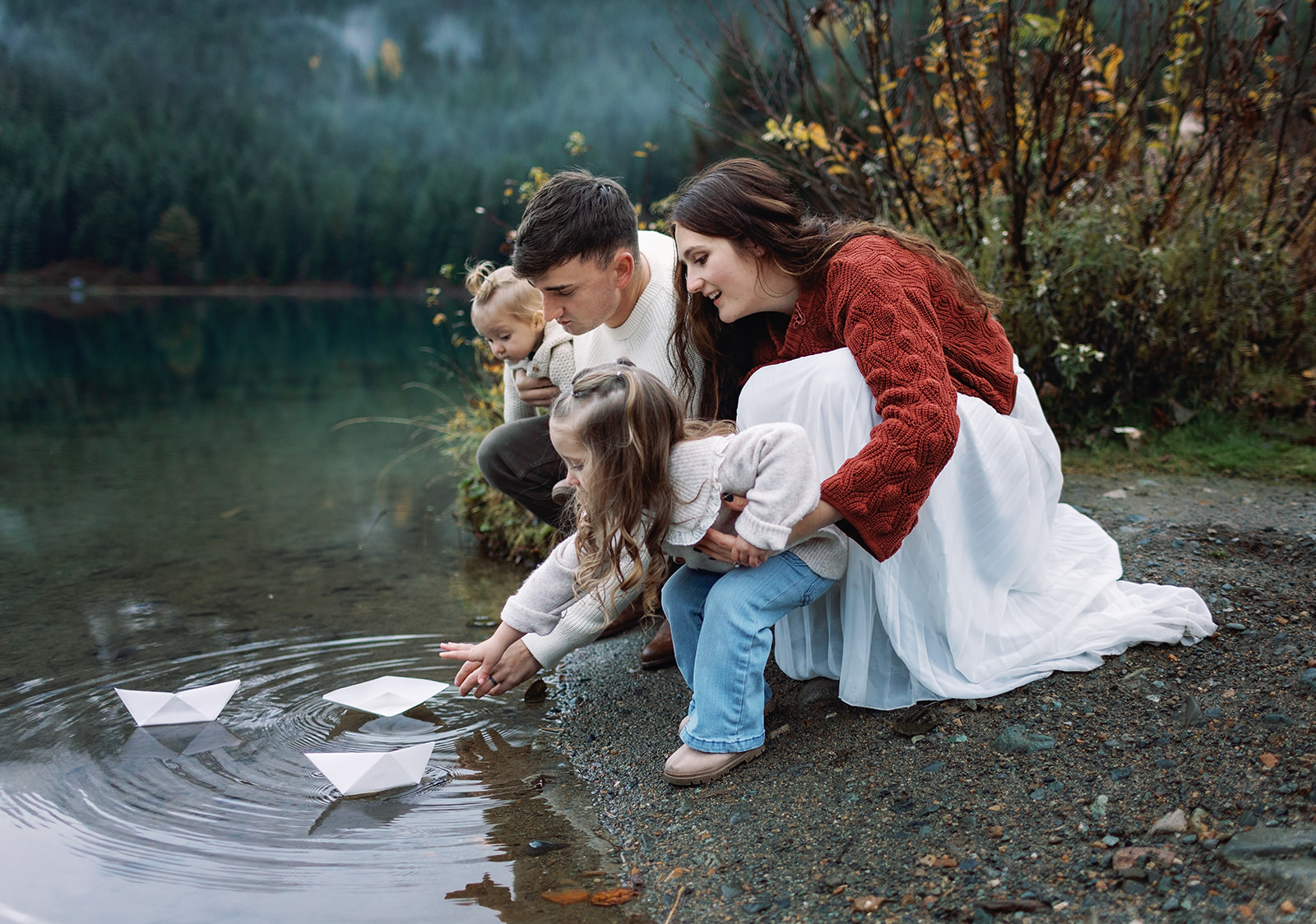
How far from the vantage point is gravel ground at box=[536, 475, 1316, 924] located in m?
1.60

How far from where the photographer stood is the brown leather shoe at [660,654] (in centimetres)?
284

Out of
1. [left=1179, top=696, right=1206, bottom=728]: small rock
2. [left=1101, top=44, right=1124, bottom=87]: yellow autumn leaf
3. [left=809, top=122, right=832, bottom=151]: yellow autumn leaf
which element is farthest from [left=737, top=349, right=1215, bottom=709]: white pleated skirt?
[left=1101, top=44, right=1124, bottom=87]: yellow autumn leaf

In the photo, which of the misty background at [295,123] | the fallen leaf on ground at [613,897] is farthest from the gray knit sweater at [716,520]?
the misty background at [295,123]

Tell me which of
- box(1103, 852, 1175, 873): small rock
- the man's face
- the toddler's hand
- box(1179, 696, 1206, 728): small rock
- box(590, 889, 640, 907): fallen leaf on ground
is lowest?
box(590, 889, 640, 907): fallen leaf on ground

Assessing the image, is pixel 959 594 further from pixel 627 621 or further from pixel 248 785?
pixel 248 785

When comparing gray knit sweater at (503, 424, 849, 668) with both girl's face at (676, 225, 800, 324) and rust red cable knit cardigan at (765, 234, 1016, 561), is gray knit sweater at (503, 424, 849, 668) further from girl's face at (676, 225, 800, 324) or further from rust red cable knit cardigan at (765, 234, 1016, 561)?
girl's face at (676, 225, 800, 324)

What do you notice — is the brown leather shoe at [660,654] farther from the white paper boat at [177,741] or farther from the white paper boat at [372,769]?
the white paper boat at [177,741]

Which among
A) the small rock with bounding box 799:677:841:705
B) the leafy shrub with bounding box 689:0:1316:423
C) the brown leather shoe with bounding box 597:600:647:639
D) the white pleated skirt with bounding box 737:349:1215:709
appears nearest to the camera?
the white pleated skirt with bounding box 737:349:1215:709

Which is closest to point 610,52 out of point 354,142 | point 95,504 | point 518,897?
point 354,142

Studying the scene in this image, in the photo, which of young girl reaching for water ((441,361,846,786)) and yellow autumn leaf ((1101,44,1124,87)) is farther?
yellow autumn leaf ((1101,44,1124,87))

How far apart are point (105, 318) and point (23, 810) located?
26.9m

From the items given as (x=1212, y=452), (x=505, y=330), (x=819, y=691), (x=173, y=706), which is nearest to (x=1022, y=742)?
(x=819, y=691)

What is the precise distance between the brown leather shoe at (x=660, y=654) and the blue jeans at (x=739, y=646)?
703 mm

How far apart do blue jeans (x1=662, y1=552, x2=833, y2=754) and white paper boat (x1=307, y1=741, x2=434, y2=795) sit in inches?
26.3
